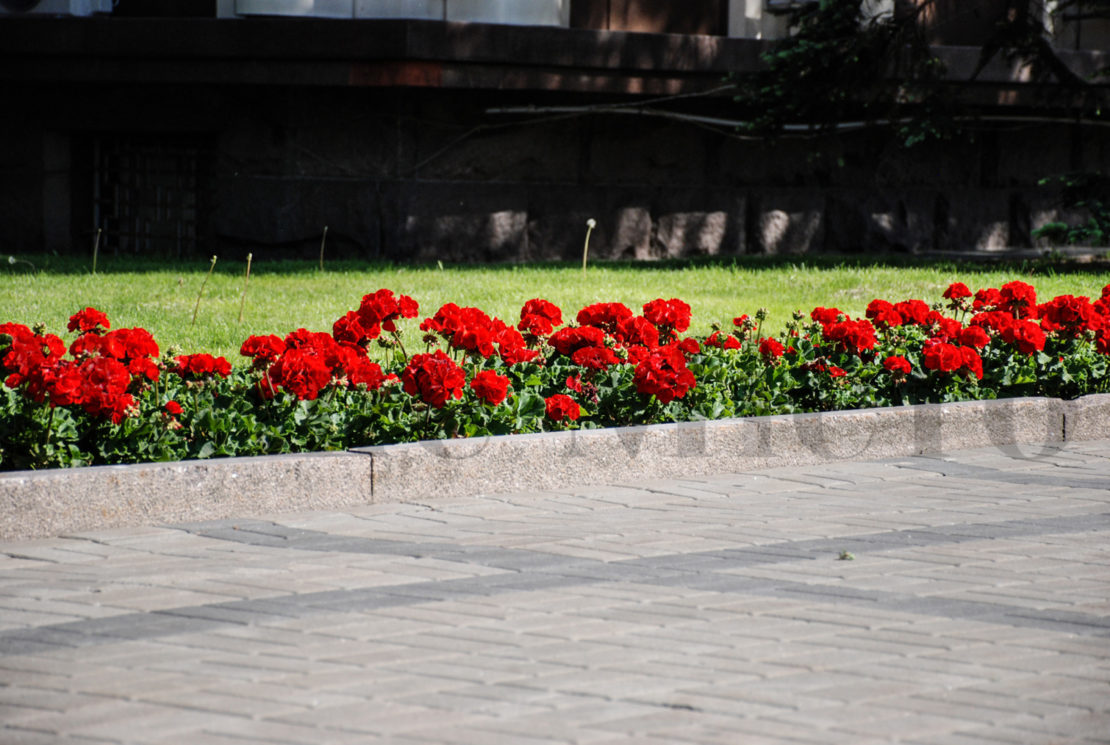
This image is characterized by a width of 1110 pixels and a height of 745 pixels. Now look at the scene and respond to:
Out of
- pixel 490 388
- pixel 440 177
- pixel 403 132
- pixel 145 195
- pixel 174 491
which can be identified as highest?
pixel 403 132

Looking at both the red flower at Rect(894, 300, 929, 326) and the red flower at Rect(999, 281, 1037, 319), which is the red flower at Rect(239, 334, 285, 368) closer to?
the red flower at Rect(894, 300, 929, 326)

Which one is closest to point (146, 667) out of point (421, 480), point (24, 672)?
point (24, 672)

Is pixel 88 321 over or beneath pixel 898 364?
over

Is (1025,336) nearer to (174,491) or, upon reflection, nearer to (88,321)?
(174,491)

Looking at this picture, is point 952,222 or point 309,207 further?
point 952,222

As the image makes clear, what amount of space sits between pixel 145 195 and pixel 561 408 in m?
11.6

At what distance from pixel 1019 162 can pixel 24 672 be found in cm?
1726

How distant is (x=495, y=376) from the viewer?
6.28 metres

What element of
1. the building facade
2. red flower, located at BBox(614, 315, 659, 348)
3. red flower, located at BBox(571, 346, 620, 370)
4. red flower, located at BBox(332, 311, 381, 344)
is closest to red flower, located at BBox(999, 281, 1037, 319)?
red flower, located at BBox(614, 315, 659, 348)

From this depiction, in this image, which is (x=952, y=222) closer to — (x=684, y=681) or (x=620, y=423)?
(x=620, y=423)

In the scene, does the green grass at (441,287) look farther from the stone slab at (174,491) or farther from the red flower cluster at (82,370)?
the stone slab at (174,491)

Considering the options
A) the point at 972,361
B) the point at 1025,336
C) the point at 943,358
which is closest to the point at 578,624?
the point at 943,358

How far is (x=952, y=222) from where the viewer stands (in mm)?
18594

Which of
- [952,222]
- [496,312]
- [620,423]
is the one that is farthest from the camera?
[952,222]
